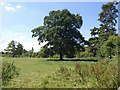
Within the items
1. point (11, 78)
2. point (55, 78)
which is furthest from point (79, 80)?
point (11, 78)

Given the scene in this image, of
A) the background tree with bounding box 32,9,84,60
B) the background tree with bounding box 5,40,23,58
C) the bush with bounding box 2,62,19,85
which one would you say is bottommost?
the bush with bounding box 2,62,19,85

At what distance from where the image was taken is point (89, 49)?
1364 cm

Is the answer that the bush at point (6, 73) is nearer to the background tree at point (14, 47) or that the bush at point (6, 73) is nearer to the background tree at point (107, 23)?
the background tree at point (14, 47)

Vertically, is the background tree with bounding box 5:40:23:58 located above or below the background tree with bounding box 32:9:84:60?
below

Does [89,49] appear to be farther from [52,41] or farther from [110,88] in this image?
[110,88]

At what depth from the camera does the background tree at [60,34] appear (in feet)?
42.9

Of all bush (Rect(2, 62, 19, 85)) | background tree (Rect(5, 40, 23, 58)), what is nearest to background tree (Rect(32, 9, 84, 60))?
background tree (Rect(5, 40, 23, 58))

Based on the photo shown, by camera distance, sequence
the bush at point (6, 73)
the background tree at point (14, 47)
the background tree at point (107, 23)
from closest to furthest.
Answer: the bush at point (6, 73), the background tree at point (14, 47), the background tree at point (107, 23)

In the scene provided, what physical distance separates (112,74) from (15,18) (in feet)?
11.5

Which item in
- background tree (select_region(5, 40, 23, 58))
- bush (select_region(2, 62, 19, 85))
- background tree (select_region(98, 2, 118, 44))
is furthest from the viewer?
background tree (select_region(98, 2, 118, 44))

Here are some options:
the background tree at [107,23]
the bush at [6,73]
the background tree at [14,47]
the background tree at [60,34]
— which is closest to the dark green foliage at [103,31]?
the background tree at [107,23]

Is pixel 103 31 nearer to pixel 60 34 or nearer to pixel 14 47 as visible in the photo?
pixel 60 34

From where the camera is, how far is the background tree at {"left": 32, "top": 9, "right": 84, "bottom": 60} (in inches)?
514

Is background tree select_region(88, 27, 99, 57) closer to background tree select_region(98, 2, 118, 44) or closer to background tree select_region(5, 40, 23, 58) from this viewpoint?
background tree select_region(98, 2, 118, 44)
